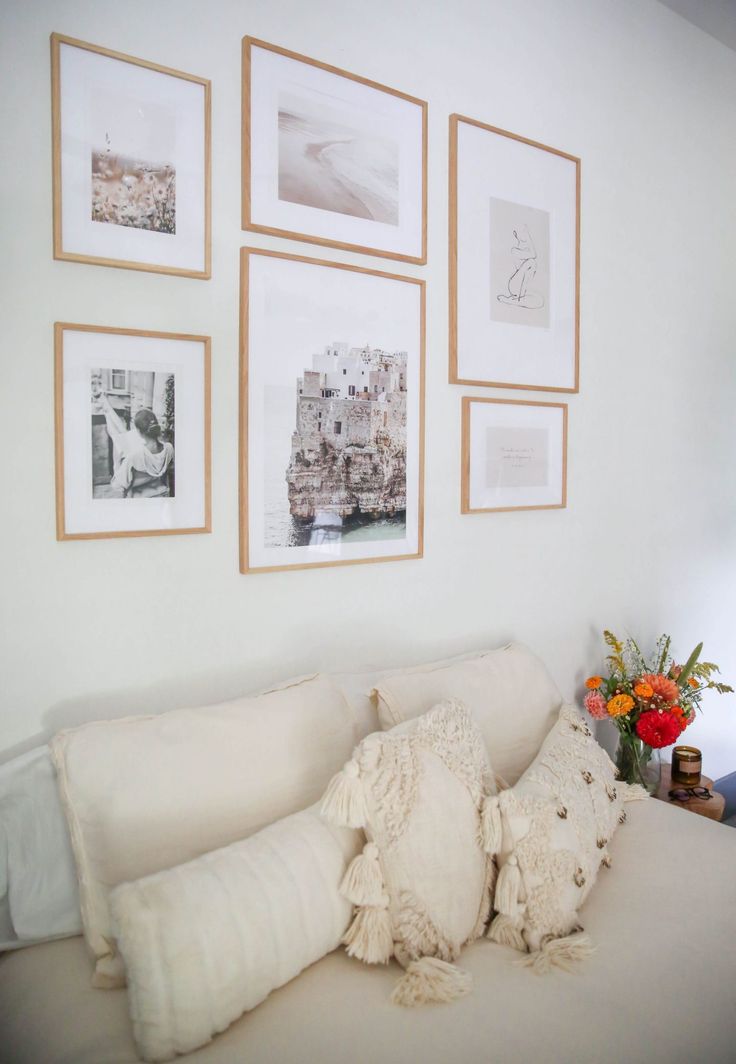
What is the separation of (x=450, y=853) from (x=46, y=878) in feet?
2.20

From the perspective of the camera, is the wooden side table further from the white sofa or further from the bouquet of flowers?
the white sofa

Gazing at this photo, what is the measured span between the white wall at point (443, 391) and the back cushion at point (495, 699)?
233 millimetres

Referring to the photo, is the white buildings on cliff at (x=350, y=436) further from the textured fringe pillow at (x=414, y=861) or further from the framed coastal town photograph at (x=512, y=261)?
the textured fringe pillow at (x=414, y=861)

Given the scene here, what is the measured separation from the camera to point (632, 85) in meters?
2.21

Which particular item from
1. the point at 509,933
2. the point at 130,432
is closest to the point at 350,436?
the point at 130,432

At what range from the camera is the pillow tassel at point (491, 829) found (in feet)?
3.93

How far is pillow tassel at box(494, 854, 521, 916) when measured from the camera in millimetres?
1182

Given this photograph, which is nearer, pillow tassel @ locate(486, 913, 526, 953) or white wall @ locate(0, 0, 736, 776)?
pillow tassel @ locate(486, 913, 526, 953)

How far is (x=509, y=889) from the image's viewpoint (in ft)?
3.90

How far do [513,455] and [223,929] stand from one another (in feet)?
4.67

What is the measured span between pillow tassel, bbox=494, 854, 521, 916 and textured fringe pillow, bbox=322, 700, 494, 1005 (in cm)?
3

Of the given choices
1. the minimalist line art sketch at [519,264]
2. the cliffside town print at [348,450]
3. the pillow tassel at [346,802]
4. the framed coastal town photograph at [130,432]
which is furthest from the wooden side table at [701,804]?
the framed coastal town photograph at [130,432]

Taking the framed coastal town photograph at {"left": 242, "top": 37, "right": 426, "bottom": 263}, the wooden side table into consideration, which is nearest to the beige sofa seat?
the wooden side table

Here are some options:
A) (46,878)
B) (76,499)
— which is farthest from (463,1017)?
(76,499)
